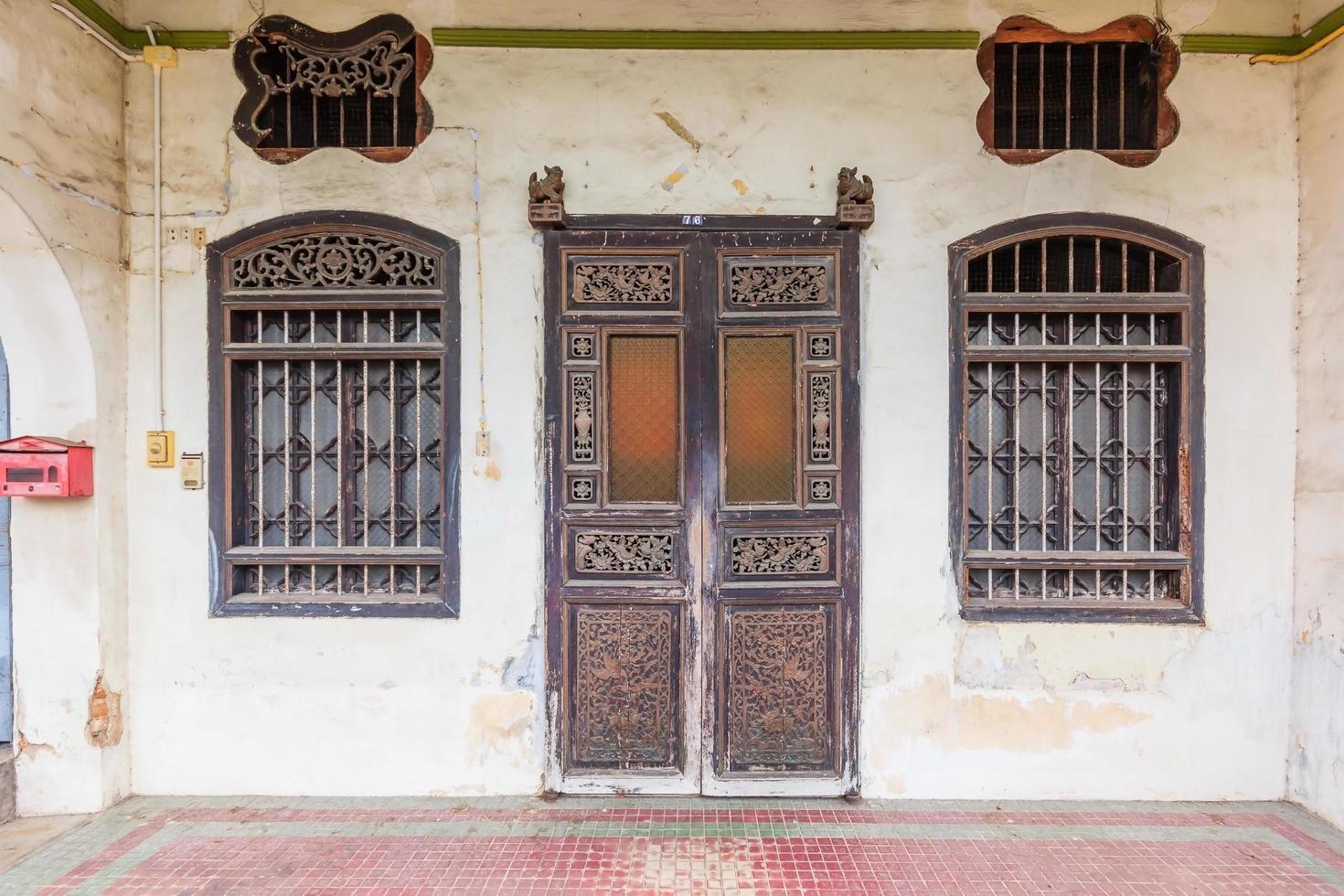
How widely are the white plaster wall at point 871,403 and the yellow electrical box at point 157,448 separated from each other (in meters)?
Answer: 0.76

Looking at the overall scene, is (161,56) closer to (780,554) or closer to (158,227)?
(158,227)

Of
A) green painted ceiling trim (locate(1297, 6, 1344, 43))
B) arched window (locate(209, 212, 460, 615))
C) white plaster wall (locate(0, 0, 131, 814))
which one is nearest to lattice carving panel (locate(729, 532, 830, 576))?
arched window (locate(209, 212, 460, 615))

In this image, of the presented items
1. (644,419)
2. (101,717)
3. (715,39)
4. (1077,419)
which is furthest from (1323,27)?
(101,717)

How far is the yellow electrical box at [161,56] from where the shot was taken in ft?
11.1

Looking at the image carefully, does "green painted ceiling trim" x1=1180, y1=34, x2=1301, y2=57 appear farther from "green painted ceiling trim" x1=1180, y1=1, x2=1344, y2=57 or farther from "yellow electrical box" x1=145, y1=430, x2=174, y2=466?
"yellow electrical box" x1=145, y1=430, x2=174, y2=466

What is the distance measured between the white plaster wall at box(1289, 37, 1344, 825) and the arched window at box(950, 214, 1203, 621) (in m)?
0.51

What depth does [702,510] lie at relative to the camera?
11.2 ft

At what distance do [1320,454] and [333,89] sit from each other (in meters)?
5.39

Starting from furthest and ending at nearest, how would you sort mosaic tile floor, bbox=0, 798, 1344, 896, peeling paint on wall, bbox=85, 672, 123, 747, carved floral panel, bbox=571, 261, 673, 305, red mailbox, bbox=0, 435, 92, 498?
1. carved floral panel, bbox=571, 261, 673, 305
2. peeling paint on wall, bbox=85, 672, 123, 747
3. red mailbox, bbox=0, 435, 92, 498
4. mosaic tile floor, bbox=0, 798, 1344, 896

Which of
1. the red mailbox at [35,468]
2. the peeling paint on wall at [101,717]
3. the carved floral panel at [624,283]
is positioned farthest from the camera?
the carved floral panel at [624,283]

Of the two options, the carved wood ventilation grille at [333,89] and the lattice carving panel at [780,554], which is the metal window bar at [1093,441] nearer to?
the lattice carving panel at [780,554]

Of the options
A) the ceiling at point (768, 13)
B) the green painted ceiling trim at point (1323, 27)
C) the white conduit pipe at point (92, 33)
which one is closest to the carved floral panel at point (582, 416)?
the ceiling at point (768, 13)

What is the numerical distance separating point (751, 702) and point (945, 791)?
3.61 ft

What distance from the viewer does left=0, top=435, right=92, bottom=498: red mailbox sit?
3.12m
